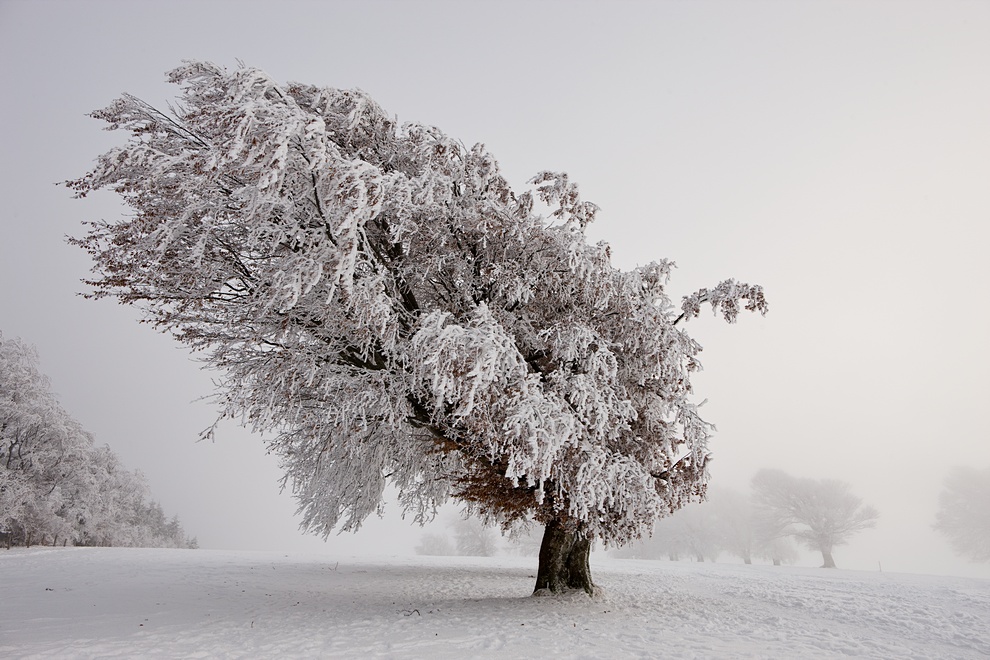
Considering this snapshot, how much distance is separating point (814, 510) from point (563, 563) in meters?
32.9

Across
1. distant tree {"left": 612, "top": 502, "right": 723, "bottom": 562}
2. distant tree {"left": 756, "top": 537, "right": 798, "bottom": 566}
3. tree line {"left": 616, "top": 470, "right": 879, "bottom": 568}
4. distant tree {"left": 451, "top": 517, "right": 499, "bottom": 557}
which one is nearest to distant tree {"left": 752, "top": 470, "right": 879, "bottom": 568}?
tree line {"left": 616, "top": 470, "right": 879, "bottom": 568}

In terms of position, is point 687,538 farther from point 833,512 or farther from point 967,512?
point 967,512

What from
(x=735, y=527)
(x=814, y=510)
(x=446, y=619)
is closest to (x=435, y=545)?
(x=735, y=527)

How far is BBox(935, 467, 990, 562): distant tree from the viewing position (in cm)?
3441

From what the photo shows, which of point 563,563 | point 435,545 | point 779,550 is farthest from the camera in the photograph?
point 435,545

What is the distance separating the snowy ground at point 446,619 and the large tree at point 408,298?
6.03 feet

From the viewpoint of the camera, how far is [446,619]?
26.8ft

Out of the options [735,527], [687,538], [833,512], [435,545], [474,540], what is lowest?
[435,545]

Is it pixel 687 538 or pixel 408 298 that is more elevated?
pixel 408 298

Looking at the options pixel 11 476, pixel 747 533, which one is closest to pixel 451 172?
pixel 11 476

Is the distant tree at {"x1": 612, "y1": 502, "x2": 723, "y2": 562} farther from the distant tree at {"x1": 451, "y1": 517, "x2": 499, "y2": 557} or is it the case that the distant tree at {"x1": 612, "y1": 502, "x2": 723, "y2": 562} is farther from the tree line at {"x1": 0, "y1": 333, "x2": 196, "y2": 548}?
the tree line at {"x1": 0, "y1": 333, "x2": 196, "y2": 548}

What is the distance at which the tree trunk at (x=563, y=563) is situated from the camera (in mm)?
10469

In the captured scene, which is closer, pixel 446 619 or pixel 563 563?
pixel 446 619

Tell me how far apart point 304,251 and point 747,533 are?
46.7 metres
